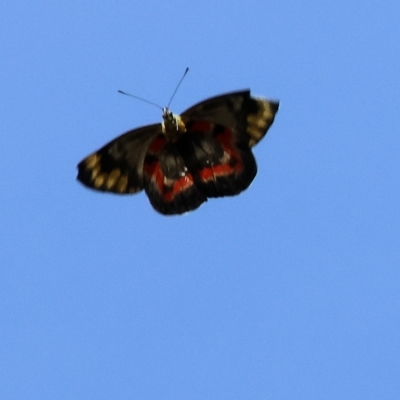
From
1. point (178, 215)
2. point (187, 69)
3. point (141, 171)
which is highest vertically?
point (187, 69)

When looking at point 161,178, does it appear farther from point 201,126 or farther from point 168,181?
point 201,126

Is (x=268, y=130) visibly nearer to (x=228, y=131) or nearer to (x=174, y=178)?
(x=228, y=131)

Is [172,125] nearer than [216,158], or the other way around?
[172,125]

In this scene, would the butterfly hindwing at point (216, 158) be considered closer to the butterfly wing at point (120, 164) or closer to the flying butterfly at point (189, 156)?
the flying butterfly at point (189, 156)

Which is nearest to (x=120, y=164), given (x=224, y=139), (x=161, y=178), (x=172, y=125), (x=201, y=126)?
(x=161, y=178)

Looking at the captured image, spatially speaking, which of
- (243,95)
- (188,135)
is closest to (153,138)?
(188,135)

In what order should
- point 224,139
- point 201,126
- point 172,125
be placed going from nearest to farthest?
point 172,125, point 201,126, point 224,139

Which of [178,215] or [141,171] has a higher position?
[141,171]

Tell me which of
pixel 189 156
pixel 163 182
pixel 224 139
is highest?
pixel 224 139

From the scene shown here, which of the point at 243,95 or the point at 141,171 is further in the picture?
the point at 141,171
